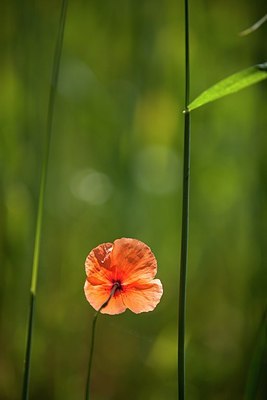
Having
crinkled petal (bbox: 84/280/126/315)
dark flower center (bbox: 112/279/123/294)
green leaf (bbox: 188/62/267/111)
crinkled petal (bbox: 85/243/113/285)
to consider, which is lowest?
crinkled petal (bbox: 84/280/126/315)

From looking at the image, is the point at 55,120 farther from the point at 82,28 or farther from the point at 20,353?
the point at 20,353

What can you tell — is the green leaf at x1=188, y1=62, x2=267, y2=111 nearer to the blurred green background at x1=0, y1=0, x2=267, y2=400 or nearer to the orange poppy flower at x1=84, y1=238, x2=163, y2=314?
the orange poppy flower at x1=84, y1=238, x2=163, y2=314

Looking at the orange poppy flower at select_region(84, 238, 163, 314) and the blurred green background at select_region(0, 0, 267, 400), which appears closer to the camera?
the orange poppy flower at select_region(84, 238, 163, 314)

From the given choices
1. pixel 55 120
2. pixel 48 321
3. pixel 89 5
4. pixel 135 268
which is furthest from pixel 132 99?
pixel 135 268

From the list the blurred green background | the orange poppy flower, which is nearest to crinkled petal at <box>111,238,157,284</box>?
the orange poppy flower

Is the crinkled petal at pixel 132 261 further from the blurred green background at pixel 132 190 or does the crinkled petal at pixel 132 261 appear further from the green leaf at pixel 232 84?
the blurred green background at pixel 132 190
